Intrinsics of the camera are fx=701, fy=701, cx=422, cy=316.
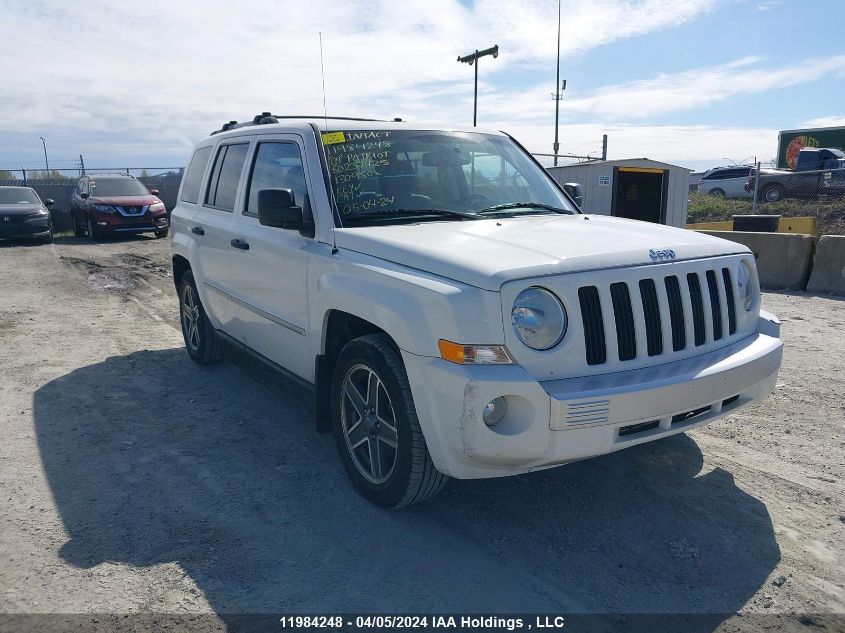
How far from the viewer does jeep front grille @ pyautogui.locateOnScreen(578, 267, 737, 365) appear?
307cm

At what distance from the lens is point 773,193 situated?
23.1 metres

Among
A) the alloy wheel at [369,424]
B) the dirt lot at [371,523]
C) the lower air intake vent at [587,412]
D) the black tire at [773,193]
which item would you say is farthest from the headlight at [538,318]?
the black tire at [773,193]

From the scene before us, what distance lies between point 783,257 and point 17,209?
53.1ft

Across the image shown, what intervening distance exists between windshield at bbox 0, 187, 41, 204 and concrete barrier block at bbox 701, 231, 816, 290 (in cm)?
1608

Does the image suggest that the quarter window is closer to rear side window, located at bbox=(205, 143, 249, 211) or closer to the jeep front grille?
rear side window, located at bbox=(205, 143, 249, 211)

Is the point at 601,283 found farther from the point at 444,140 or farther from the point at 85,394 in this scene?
the point at 85,394

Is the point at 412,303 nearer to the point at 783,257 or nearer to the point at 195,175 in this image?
the point at 195,175

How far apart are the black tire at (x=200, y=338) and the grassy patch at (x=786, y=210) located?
1628 cm

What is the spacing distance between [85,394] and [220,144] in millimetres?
2250

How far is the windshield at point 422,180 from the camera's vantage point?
4.04 m

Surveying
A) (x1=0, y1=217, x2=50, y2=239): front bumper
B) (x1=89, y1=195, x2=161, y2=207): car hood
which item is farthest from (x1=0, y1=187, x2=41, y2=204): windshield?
(x1=89, y1=195, x2=161, y2=207): car hood

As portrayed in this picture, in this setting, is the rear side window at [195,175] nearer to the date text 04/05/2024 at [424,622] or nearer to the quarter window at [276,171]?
the quarter window at [276,171]

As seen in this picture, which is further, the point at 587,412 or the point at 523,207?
the point at 523,207

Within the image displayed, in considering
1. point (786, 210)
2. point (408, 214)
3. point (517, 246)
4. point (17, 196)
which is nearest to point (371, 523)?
point (517, 246)
